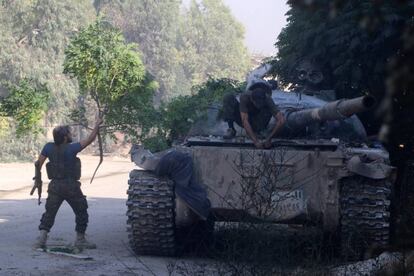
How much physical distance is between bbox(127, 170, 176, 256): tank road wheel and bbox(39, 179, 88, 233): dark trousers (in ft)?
2.68

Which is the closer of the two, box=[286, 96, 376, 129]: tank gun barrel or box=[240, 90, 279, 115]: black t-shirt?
box=[286, 96, 376, 129]: tank gun barrel

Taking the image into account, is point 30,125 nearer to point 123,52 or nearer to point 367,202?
point 123,52

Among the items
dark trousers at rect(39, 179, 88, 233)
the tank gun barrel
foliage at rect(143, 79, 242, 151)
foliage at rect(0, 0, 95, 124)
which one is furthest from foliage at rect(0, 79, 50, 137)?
foliage at rect(0, 0, 95, 124)

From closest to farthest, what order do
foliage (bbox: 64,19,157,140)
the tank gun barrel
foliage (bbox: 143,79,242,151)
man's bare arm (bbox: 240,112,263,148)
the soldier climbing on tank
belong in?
the tank gun barrel < man's bare arm (bbox: 240,112,263,148) < the soldier climbing on tank < foliage (bbox: 143,79,242,151) < foliage (bbox: 64,19,157,140)

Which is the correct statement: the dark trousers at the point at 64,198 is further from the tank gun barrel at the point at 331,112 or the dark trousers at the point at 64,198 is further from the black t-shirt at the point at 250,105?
the tank gun barrel at the point at 331,112

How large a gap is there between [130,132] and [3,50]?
31718 mm

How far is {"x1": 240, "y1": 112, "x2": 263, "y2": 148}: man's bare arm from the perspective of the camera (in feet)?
28.0

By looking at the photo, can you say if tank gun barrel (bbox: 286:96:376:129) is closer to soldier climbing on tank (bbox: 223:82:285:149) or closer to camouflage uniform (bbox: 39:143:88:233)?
soldier climbing on tank (bbox: 223:82:285:149)

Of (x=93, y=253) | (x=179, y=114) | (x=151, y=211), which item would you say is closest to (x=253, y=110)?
(x=151, y=211)

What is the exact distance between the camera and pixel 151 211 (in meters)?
8.40

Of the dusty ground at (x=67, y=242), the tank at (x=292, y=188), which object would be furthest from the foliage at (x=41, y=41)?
the tank at (x=292, y=188)

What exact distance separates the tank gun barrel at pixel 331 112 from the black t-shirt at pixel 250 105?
0.87 feet

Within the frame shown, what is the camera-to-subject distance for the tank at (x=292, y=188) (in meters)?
7.99

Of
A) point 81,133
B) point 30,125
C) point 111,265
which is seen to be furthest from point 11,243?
point 81,133
